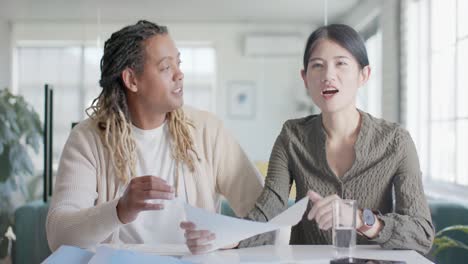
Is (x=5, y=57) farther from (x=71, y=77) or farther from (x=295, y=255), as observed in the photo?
(x=295, y=255)

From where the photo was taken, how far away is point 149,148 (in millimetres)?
1767

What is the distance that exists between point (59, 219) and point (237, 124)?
269 cm

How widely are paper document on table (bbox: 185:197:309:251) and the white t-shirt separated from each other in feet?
1.40

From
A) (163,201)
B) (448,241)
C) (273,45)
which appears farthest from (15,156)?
(448,241)

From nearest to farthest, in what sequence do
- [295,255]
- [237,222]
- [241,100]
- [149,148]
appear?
[237,222] → [295,255] → [149,148] → [241,100]

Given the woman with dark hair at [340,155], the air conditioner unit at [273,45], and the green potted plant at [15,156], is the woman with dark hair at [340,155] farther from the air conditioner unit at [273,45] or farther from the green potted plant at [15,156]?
the green potted plant at [15,156]

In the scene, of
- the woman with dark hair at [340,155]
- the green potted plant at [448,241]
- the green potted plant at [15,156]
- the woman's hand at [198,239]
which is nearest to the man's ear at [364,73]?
the woman with dark hair at [340,155]

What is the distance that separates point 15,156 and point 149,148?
2458 mm

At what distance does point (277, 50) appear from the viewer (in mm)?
4223

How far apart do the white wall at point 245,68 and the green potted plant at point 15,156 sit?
1.76ft

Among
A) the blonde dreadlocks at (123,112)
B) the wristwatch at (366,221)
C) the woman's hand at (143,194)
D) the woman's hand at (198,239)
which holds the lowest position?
the woman's hand at (198,239)

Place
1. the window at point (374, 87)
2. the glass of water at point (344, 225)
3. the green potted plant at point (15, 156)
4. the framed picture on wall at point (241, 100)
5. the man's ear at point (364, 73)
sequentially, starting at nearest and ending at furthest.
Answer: the glass of water at point (344, 225)
the man's ear at point (364, 73)
the green potted plant at point (15, 156)
the framed picture on wall at point (241, 100)
the window at point (374, 87)

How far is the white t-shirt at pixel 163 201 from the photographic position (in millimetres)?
1683

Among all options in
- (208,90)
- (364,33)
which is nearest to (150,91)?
(208,90)
